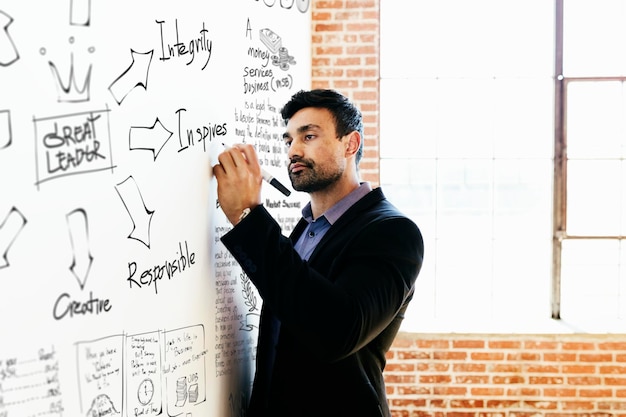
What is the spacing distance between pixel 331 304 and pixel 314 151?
1.72 ft

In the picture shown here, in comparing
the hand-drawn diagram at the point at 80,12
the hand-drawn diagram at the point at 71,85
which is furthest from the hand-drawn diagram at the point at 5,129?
the hand-drawn diagram at the point at 80,12

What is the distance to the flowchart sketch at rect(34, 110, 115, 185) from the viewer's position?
1097mm

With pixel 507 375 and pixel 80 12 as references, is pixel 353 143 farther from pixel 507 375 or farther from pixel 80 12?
pixel 507 375

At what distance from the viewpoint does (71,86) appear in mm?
1159

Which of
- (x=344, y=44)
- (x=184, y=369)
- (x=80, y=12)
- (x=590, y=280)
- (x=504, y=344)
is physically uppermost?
(x=344, y=44)

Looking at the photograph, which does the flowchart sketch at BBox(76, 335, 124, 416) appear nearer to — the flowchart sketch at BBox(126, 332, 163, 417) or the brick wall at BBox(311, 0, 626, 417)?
the flowchart sketch at BBox(126, 332, 163, 417)

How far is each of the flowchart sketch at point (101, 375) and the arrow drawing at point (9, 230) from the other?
243 millimetres

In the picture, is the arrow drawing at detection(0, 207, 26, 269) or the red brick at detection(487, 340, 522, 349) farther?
the red brick at detection(487, 340, 522, 349)

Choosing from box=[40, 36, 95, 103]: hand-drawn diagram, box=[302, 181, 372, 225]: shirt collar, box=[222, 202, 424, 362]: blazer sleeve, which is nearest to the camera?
box=[40, 36, 95, 103]: hand-drawn diagram

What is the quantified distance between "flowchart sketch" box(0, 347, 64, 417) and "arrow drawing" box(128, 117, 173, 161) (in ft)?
1.44

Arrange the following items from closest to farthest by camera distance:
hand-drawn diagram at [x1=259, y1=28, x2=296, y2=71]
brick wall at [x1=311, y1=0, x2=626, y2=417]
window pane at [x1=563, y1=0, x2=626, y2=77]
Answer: hand-drawn diagram at [x1=259, y1=28, x2=296, y2=71]
brick wall at [x1=311, y1=0, x2=626, y2=417]
window pane at [x1=563, y1=0, x2=626, y2=77]

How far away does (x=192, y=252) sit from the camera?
159cm

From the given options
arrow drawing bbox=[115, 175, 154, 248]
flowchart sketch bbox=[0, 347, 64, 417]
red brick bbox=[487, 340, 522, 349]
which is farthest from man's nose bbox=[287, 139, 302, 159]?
red brick bbox=[487, 340, 522, 349]

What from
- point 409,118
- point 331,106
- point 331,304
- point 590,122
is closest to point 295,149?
point 331,106
